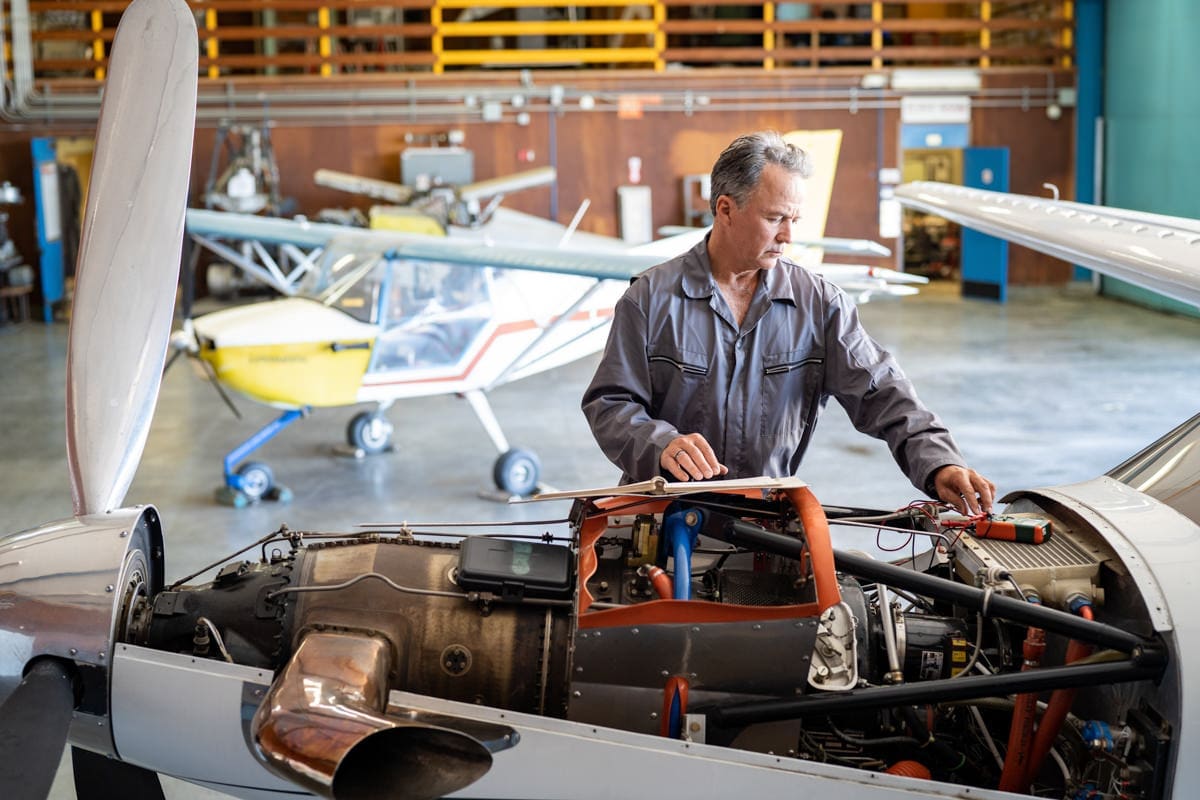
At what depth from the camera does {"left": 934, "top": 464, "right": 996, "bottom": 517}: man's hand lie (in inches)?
115

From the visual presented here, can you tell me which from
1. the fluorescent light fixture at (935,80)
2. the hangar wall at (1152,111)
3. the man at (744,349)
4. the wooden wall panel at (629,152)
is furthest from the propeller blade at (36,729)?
the fluorescent light fixture at (935,80)

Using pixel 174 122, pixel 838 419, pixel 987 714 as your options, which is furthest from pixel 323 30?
pixel 987 714

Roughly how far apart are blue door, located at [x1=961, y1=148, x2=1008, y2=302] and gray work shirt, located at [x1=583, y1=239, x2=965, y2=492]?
13.5 meters

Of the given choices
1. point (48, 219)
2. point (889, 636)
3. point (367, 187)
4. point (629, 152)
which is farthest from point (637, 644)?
point (629, 152)

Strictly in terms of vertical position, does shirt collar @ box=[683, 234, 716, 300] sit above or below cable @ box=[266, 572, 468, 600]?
above

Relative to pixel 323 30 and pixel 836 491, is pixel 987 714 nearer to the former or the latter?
pixel 836 491

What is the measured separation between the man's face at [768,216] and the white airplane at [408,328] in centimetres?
Result: 428

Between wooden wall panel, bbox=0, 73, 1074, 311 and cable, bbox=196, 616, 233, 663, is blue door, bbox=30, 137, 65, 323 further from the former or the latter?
cable, bbox=196, 616, 233, 663

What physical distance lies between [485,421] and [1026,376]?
5368 mm

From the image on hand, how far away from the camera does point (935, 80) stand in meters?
18.0

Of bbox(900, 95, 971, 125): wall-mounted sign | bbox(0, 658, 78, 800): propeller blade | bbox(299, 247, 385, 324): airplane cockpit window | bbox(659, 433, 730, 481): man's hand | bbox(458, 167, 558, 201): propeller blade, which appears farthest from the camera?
bbox(900, 95, 971, 125): wall-mounted sign

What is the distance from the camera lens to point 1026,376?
1129 centimetres

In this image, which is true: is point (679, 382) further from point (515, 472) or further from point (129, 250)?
point (515, 472)

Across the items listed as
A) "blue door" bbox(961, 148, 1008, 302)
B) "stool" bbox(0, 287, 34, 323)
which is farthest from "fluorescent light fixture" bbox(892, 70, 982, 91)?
"stool" bbox(0, 287, 34, 323)
